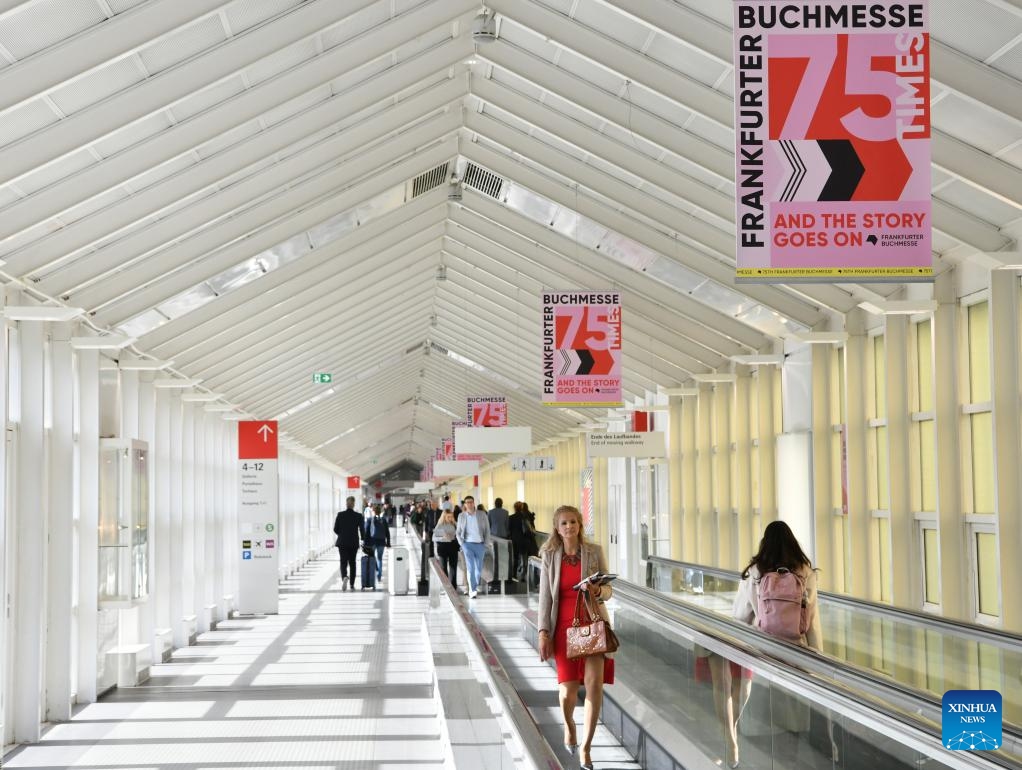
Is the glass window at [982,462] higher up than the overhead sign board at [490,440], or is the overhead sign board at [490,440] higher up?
the overhead sign board at [490,440]

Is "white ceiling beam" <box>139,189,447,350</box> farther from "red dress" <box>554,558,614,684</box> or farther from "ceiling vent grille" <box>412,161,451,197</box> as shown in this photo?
"red dress" <box>554,558,614,684</box>

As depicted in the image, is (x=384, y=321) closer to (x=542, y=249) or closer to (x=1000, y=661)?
(x=542, y=249)

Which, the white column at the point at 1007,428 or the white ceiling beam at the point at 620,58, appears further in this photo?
the white ceiling beam at the point at 620,58

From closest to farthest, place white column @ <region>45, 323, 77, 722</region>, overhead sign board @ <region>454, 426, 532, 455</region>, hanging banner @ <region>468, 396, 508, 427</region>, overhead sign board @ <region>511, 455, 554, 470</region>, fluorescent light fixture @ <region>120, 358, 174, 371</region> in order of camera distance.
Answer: white column @ <region>45, 323, 77, 722</region>, fluorescent light fixture @ <region>120, 358, 174, 371</region>, overhead sign board @ <region>454, 426, 532, 455</region>, hanging banner @ <region>468, 396, 508, 427</region>, overhead sign board @ <region>511, 455, 554, 470</region>

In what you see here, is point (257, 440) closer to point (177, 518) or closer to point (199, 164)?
point (177, 518)

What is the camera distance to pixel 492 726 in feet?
15.6

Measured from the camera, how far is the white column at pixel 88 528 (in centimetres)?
1202

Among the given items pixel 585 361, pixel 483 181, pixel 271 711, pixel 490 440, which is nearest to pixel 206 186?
pixel 271 711

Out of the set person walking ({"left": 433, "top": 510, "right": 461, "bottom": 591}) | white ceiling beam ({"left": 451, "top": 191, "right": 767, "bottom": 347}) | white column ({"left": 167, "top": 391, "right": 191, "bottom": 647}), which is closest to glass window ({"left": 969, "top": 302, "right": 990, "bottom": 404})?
white ceiling beam ({"left": 451, "top": 191, "right": 767, "bottom": 347})

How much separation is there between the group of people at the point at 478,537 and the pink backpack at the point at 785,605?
35.9 ft

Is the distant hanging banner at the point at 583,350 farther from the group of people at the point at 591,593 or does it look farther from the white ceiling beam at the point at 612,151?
the group of people at the point at 591,593

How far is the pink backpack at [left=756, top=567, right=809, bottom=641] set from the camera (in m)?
6.86

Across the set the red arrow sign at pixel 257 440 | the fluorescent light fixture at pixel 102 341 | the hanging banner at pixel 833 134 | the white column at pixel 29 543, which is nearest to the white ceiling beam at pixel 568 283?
the red arrow sign at pixel 257 440

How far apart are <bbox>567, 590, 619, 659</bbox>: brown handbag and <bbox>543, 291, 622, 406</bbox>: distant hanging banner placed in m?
7.46
